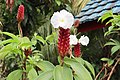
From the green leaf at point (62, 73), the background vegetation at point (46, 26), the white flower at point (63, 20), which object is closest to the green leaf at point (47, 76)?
the green leaf at point (62, 73)

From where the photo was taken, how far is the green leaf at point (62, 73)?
Result: 54.6 inches

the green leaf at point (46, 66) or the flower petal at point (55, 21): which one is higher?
the flower petal at point (55, 21)

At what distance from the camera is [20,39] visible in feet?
5.63

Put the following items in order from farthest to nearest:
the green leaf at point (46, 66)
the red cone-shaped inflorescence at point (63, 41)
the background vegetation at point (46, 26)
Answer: the background vegetation at point (46, 26) < the green leaf at point (46, 66) < the red cone-shaped inflorescence at point (63, 41)

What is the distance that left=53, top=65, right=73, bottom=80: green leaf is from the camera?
1386 millimetres

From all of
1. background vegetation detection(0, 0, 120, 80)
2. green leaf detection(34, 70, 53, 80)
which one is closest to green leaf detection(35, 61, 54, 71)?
green leaf detection(34, 70, 53, 80)

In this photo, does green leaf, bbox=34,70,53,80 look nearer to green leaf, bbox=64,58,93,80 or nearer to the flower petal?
green leaf, bbox=64,58,93,80

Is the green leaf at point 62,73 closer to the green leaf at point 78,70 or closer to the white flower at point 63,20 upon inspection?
the green leaf at point 78,70

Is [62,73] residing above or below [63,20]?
below

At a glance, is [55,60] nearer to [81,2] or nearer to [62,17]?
[81,2]

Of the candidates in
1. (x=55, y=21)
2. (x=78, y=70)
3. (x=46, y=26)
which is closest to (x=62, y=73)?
(x=78, y=70)

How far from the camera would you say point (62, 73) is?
1.40 meters

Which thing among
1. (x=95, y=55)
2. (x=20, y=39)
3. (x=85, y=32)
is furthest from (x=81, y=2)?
(x=20, y=39)

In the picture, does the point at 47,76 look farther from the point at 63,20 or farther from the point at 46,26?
the point at 46,26
